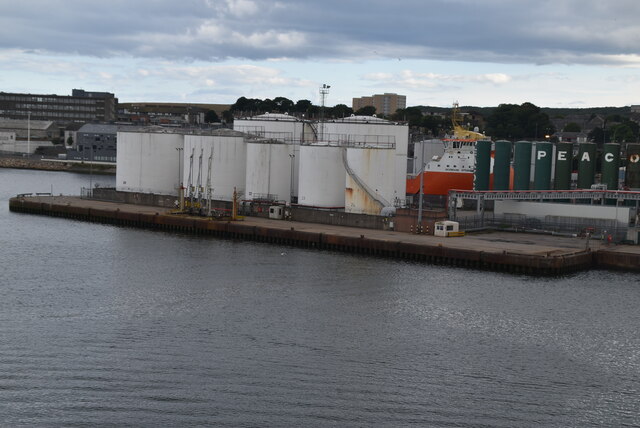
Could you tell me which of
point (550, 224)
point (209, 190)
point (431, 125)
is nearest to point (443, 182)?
point (550, 224)

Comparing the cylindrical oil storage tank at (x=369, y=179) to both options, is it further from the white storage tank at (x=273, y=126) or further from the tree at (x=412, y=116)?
the tree at (x=412, y=116)

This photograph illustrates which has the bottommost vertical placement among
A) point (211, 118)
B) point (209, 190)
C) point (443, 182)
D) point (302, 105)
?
point (209, 190)

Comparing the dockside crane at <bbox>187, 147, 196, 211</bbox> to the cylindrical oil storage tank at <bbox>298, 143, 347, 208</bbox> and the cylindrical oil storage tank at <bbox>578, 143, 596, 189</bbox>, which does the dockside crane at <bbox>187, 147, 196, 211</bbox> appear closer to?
the cylindrical oil storage tank at <bbox>298, 143, 347, 208</bbox>

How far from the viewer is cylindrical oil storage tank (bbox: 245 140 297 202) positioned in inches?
2181

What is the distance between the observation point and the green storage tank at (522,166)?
60.7 m

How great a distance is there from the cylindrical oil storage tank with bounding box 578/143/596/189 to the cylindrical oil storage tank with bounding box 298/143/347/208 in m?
17.3

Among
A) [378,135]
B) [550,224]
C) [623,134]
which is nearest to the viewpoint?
[550,224]

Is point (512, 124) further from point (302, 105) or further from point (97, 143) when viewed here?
point (97, 143)

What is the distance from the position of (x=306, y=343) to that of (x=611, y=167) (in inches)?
1485

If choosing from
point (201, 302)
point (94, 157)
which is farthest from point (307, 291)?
point (94, 157)

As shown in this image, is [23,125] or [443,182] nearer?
[443,182]

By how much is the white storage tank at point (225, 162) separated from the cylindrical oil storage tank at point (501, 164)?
55.3 feet

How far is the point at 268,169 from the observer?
5541 centimetres

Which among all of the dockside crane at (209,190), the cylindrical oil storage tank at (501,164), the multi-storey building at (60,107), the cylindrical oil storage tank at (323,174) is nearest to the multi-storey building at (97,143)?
the multi-storey building at (60,107)
